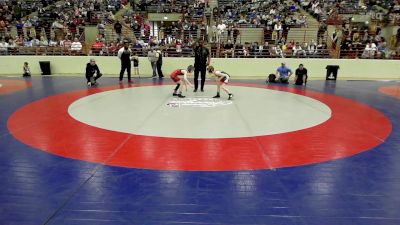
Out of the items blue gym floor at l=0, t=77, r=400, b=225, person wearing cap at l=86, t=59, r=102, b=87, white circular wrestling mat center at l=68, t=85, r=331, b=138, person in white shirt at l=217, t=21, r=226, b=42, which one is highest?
person in white shirt at l=217, t=21, r=226, b=42

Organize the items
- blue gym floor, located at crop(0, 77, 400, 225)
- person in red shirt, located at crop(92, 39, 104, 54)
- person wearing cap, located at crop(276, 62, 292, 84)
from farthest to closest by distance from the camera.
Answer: person in red shirt, located at crop(92, 39, 104, 54), person wearing cap, located at crop(276, 62, 292, 84), blue gym floor, located at crop(0, 77, 400, 225)

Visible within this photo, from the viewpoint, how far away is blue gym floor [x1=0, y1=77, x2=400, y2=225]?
359cm

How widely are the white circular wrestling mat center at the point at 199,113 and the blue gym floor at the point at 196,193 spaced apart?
69.7 inches

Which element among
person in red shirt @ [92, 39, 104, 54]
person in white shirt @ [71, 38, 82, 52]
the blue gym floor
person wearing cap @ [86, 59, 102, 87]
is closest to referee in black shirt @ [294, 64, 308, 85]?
person wearing cap @ [86, 59, 102, 87]

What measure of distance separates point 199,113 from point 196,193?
409 cm

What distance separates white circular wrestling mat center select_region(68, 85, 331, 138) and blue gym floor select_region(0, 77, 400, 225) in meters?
1.77

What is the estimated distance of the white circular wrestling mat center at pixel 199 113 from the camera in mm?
6766

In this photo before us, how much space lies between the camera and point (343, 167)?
5.00 meters

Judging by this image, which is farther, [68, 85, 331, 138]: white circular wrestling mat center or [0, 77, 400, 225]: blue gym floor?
[68, 85, 331, 138]: white circular wrestling mat center

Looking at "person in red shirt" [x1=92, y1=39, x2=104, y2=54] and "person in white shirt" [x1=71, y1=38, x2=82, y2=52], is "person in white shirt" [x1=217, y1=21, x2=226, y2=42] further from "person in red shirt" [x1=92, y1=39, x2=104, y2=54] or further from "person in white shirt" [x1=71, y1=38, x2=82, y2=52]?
"person in white shirt" [x1=71, y1=38, x2=82, y2=52]

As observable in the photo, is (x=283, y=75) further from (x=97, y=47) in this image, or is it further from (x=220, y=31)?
(x=97, y=47)

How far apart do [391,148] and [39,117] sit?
7.33 metres

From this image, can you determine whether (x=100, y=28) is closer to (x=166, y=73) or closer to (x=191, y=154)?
(x=166, y=73)

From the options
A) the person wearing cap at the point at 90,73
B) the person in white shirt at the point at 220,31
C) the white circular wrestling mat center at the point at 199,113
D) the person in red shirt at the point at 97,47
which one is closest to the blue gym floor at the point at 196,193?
the white circular wrestling mat center at the point at 199,113
